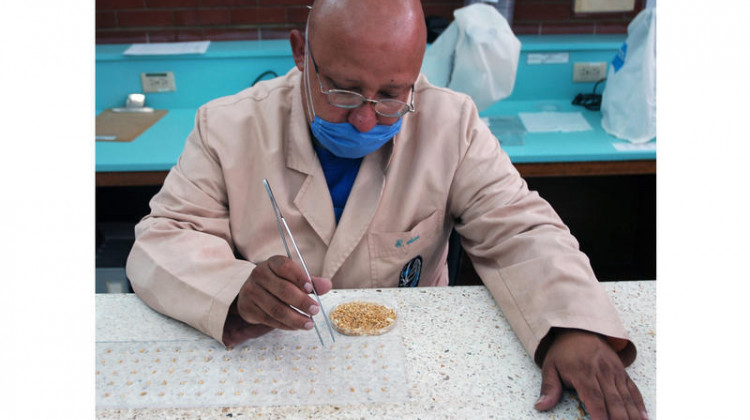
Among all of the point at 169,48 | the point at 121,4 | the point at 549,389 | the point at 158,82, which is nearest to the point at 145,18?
the point at 121,4

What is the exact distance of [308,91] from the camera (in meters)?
1.23

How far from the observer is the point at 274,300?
944mm

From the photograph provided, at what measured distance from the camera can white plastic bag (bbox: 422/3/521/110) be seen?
227cm

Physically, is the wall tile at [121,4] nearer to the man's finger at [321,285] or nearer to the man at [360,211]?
the man at [360,211]

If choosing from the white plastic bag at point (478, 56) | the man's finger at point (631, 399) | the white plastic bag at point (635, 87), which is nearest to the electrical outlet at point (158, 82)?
the white plastic bag at point (478, 56)

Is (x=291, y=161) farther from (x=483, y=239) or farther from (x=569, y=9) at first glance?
(x=569, y=9)

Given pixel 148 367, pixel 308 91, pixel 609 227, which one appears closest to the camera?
pixel 148 367

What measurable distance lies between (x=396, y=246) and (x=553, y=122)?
4.68 ft

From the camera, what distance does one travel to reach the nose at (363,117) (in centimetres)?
114

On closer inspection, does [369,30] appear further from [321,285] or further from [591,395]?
[591,395]

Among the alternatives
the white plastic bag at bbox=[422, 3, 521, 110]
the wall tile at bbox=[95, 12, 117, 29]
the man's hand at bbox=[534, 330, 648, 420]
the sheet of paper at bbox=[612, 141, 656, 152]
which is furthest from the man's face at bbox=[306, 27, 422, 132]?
the wall tile at bbox=[95, 12, 117, 29]

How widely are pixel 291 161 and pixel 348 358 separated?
52cm

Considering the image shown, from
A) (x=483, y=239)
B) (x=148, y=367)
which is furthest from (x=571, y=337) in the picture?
(x=148, y=367)

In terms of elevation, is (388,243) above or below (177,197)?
below
